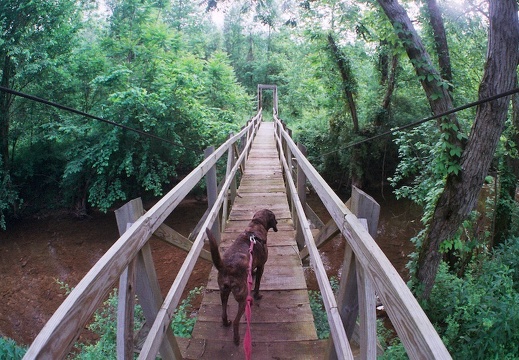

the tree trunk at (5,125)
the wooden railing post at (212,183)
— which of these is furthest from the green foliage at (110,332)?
the tree trunk at (5,125)

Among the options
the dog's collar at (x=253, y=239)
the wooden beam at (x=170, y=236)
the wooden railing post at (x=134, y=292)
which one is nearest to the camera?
the wooden railing post at (x=134, y=292)

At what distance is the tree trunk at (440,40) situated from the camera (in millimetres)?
6367

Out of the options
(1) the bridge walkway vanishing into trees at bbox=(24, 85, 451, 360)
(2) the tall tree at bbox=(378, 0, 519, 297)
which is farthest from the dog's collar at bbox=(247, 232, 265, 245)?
Answer: (2) the tall tree at bbox=(378, 0, 519, 297)

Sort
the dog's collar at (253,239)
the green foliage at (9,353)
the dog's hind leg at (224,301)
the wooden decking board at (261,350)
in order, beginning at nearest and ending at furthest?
1. the wooden decking board at (261,350)
2. the dog's hind leg at (224,301)
3. the dog's collar at (253,239)
4. the green foliage at (9,353)

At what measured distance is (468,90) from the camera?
8117 millimetres

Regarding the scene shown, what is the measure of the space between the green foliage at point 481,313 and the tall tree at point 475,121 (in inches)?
13.1

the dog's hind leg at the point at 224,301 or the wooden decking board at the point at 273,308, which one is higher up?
the dog's hind leg at the point at 224,301

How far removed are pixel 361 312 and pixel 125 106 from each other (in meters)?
10.7

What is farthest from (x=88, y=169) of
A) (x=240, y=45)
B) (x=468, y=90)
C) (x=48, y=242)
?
(x=240, y=45)

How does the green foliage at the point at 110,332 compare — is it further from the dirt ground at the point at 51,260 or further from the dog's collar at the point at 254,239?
the dog's collar at the point at 254,239

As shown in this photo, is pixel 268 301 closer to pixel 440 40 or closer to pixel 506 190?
pixel 506 190

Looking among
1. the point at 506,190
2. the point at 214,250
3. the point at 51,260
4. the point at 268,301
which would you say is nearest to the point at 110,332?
the point at 268,301

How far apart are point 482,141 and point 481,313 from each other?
2072 millimetres

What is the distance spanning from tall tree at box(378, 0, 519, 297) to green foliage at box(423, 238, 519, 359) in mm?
332
